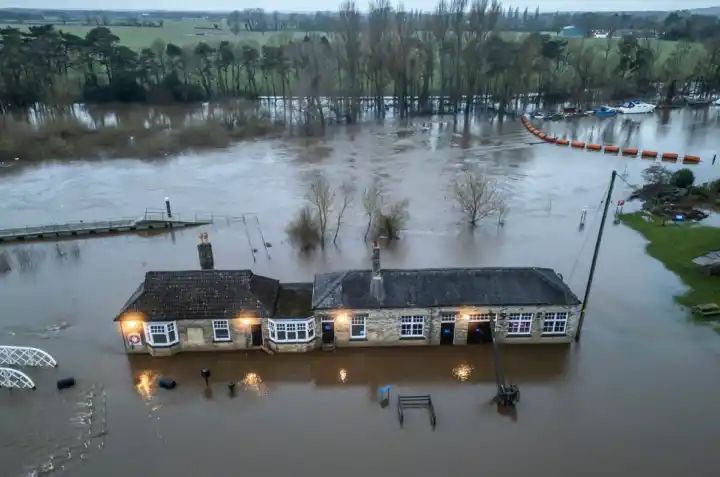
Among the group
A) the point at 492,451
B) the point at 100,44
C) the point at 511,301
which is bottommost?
the point at 492,451

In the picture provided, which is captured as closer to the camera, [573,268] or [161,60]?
[573,268]

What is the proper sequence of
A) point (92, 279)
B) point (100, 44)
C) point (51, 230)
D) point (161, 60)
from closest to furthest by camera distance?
point (92, 279)
point (51, 230)
point (100, 44)
point (161, 60)

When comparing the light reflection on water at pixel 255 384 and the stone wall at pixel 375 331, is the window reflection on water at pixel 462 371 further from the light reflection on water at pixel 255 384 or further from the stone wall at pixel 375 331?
the light reflection on water at pixel 255 384

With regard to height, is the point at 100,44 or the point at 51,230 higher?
the point at 100,44

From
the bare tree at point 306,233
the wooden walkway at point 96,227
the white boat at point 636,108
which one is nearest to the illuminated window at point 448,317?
the bare tree at point 306,233

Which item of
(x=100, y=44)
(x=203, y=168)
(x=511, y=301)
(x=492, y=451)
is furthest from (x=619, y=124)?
(x=100, y=44)

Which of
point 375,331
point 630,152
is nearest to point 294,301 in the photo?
point 375,331

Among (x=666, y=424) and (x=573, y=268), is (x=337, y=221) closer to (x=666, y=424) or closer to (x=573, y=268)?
(x=573, y=268)
